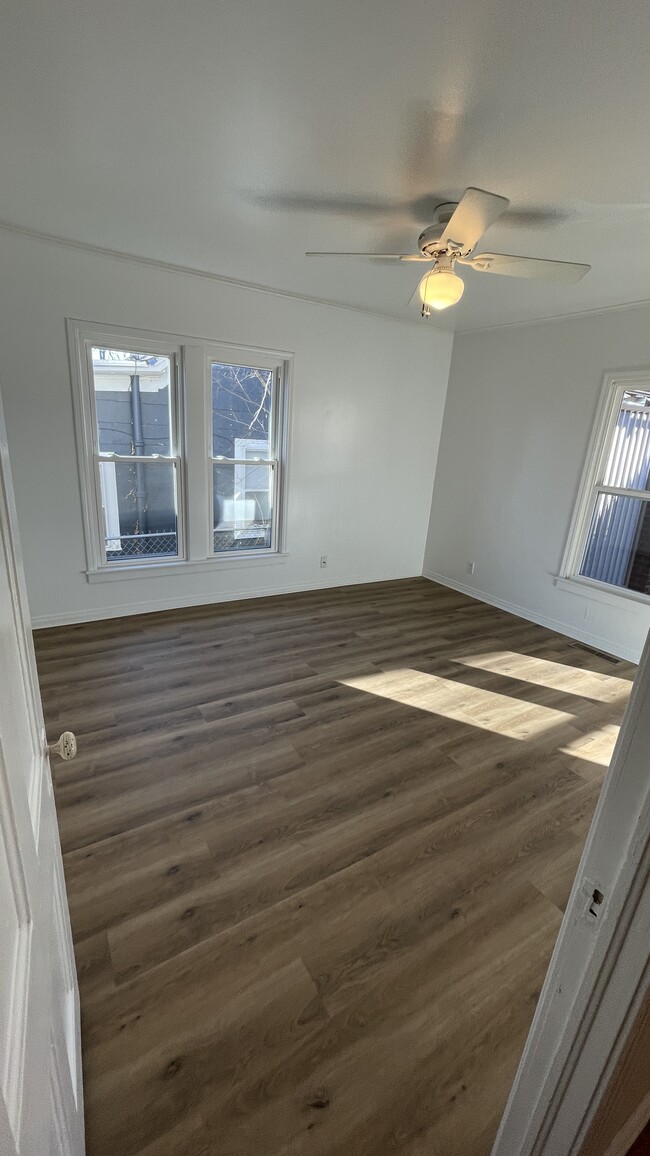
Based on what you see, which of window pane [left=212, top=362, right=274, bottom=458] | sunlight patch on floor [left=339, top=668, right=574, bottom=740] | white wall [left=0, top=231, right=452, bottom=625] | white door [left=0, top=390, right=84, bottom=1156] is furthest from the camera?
window pane [left=212, top=362, right=274, bottom=458]

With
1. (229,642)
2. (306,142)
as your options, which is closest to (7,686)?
(306,142)

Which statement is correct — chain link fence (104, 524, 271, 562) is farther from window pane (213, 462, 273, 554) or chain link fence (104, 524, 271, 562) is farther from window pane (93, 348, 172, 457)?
window pane (93, 348, 172, 457)

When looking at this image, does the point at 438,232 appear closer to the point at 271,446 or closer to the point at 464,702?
the point at 271,446

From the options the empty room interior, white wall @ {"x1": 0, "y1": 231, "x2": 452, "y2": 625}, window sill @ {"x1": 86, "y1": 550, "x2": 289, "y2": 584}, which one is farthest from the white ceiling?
window sill @ {"x1": 86, "y1": 550, "x2": 289, "y2": 584}

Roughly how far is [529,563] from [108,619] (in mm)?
3731

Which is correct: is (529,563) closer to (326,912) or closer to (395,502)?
(395,502)

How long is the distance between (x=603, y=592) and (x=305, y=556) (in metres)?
2.63

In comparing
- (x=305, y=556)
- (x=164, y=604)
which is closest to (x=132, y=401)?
(x=164, y=604)

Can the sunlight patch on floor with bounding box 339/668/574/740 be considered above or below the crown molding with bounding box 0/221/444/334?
below

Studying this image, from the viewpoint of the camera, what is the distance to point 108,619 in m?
3.76

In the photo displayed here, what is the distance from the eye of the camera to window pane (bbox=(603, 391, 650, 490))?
11.8 ft

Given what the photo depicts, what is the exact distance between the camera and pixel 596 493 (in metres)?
3.86

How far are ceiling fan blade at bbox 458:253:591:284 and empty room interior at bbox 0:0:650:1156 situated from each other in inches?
1.5

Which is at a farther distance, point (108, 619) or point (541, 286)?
point (108, 619)
